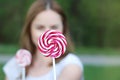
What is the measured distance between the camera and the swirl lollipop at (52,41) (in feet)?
8.51

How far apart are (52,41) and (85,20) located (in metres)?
8.79

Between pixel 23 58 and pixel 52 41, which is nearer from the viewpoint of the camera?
pixel 52 41

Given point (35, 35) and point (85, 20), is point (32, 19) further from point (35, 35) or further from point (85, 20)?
point (85, 20)

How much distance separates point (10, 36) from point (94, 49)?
199 centimetres

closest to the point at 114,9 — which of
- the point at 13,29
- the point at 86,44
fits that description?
the point at 86,44

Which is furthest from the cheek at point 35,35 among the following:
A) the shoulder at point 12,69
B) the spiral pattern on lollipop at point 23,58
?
the shoulder at point 12,69

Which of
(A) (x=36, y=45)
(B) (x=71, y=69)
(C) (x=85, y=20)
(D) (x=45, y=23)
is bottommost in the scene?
(B) (x=71, y=69)

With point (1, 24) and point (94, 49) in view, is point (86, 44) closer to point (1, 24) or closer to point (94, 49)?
point (94, 49)

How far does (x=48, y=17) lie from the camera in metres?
2.72

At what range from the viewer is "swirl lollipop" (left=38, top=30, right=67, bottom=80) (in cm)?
259

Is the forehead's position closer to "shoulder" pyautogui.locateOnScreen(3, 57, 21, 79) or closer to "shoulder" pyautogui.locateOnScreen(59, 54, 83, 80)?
"shoulder" pyautogui.locateOnScreen(59, 54, 83, 80)

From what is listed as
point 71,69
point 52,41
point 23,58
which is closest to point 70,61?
point 71,69

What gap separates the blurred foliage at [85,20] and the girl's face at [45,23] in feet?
26.8

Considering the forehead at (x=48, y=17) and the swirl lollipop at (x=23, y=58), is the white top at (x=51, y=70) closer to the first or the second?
the swirl lollipop at (x=23, y=58)
